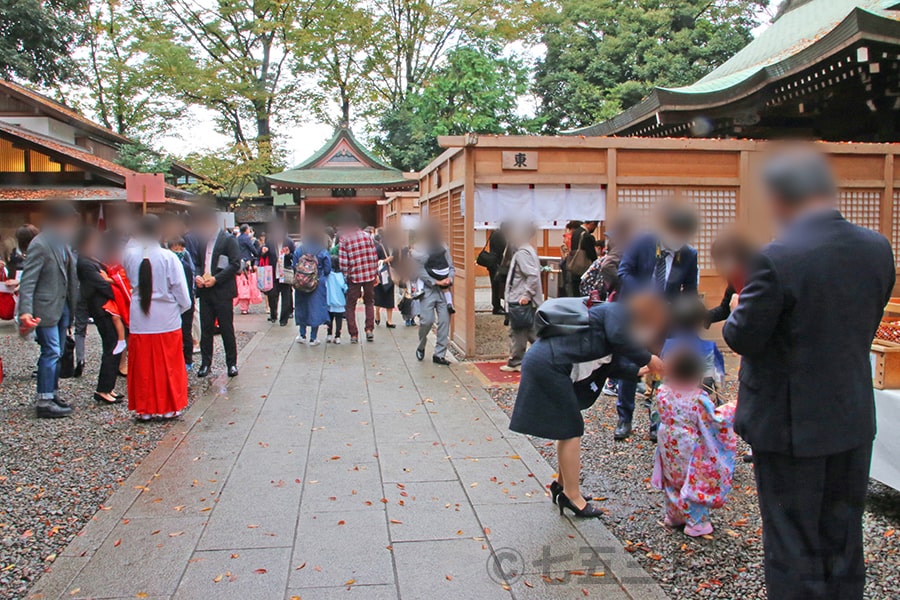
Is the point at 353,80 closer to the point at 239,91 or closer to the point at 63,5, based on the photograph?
the point at 239,91

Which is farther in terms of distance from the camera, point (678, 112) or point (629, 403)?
point (678, 112)

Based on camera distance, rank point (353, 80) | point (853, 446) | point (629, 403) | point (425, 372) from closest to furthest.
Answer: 1. point (853, 446)
2. point (629, 403)
3. point (425, 372)
4. point (353, 80)

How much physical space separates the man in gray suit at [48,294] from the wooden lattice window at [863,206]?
365 inches

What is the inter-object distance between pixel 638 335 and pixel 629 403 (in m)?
2.23

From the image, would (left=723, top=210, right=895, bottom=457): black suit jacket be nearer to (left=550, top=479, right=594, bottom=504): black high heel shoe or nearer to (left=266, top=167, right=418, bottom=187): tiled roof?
(left=550, top=479, right=594, bottom=504): black high heel shoe

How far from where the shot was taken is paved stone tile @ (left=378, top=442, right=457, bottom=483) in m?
4.89

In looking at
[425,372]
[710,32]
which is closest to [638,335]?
[425,372]

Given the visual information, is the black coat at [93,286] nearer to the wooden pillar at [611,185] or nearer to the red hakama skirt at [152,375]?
the red hakama skirt at [152,375]

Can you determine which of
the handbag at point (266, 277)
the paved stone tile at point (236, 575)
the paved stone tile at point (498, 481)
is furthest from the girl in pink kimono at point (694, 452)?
the handbag at point (266, 277)

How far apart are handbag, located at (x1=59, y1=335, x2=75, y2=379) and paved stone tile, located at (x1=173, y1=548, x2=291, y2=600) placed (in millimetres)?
5472

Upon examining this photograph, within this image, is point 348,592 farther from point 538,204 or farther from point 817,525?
point 538,204

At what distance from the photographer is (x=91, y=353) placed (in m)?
10.2

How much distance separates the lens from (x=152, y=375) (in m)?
6.36

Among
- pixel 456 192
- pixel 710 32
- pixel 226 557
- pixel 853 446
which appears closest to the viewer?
pixel 853 446
